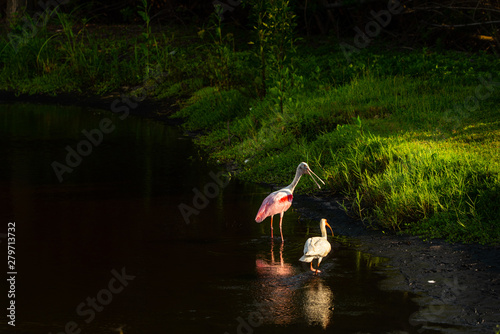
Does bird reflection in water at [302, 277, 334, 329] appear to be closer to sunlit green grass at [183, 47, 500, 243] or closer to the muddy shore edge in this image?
the muddy shore edge

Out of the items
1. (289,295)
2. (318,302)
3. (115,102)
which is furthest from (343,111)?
(115,102)

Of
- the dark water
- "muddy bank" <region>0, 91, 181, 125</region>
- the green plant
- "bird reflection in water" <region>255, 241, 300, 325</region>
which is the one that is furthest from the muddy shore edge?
"muddy bank" <region>0, 91, 181, 125</region>

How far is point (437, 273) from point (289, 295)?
147 cm

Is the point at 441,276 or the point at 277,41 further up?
the point at 277,41

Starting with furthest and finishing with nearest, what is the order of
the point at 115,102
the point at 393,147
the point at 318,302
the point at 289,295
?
the point at 115,102 < the point at 393,147 < the point at 289,295 < the point at 318,302

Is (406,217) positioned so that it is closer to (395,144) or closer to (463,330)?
(395,144)

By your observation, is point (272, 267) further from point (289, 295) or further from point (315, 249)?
point (289, 295)

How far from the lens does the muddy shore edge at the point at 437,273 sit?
20.5ft

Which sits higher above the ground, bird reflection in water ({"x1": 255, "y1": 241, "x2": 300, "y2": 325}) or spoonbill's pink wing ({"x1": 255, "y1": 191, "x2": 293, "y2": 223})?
spoonbill's pink wing ({"x1": 255, "y1": 191, "x2": 293, "y2": 223})

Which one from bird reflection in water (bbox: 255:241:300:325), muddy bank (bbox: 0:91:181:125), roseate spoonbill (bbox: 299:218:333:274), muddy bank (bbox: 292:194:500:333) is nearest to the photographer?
muddy bank (bbox: 292:194:500:333)

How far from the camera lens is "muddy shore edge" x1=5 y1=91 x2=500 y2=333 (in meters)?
6.25

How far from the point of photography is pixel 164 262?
303 inches

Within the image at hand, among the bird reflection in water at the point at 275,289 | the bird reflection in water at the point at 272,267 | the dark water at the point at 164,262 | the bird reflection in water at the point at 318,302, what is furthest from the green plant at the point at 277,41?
the bird reflection in water at the point at 318,302

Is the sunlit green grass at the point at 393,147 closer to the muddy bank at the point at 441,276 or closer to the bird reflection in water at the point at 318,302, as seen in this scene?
the muddy bank at the point at 441,276
